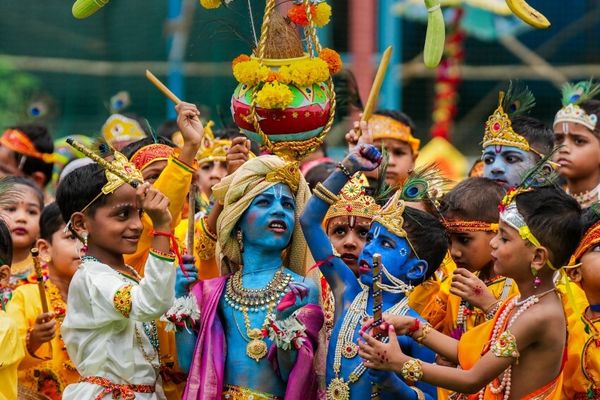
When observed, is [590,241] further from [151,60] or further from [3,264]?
[151,60]

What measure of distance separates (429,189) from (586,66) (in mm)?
10924

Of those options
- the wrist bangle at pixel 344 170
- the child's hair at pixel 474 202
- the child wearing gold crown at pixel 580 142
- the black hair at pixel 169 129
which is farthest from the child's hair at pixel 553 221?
the black hair at pixel 169 129

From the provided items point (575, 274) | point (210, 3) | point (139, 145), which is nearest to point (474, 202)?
point (575, 274)

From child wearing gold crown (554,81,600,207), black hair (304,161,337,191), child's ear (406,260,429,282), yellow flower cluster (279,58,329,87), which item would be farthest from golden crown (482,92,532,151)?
yellow flower cluster (279,58,329,87)

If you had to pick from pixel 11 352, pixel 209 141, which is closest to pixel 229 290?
pixel 11 352

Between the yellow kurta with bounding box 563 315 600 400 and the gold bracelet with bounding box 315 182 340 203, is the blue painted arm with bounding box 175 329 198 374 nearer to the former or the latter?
the gold bracelet with bounding box 315 182 340 203

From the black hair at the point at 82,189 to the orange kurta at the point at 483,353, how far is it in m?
1.69

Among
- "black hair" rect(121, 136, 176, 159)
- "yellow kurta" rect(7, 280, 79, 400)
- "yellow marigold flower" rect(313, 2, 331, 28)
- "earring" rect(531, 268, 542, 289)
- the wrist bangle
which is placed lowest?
"yellow kurta" rect(7, 280, 79, 400)

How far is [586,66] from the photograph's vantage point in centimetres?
1672

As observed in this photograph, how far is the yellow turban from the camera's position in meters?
5.88

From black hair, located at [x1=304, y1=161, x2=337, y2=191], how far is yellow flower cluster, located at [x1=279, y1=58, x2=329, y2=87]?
5.52 ft

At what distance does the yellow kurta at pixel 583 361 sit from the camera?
608 centimetres

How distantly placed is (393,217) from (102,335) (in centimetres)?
134

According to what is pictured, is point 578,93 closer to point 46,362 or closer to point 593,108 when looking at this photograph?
point 593,108
